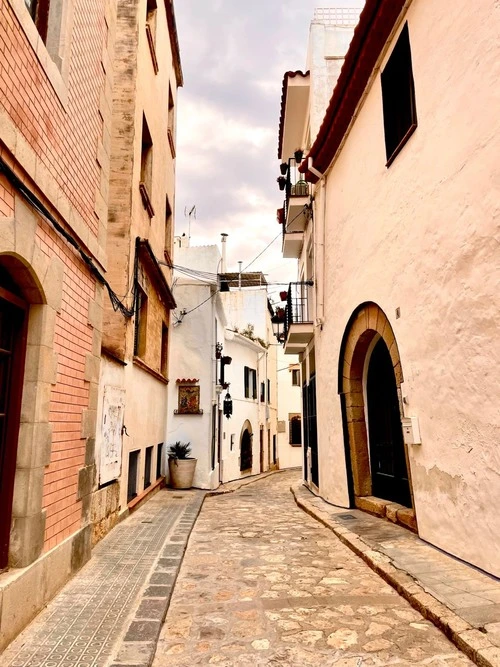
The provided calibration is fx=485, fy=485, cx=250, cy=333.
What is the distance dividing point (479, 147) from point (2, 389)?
434cm

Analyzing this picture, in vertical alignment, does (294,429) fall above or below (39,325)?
below

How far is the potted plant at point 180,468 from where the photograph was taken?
40.8 feet

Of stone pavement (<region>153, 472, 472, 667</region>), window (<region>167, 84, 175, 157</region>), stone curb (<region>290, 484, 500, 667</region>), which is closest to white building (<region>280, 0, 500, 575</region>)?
stone curb (<region>290, 484, 500, 667</region>)

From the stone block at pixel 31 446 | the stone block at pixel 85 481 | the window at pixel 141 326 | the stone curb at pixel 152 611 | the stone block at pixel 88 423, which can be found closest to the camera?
the stone curb at pixel 152 611

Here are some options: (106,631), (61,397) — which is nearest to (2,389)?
(61,397)

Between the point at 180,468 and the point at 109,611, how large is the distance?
8.96 metres

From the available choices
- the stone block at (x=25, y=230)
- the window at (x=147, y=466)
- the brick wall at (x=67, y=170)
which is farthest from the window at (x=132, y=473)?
the stone block at (x=25, y=230)

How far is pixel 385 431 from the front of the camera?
764 cm

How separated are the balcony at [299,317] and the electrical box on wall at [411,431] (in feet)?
18.0

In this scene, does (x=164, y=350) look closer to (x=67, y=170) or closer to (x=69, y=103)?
(x=67, y=170)

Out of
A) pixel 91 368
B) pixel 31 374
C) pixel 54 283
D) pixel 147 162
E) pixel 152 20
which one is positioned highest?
pixel 152 20

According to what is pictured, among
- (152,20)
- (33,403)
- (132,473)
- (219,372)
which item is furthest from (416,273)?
(219,372)

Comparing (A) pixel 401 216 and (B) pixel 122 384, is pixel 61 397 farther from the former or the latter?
(A) pixel 401 216

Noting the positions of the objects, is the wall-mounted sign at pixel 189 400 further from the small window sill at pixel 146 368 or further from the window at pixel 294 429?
the window at pixel 294 429
